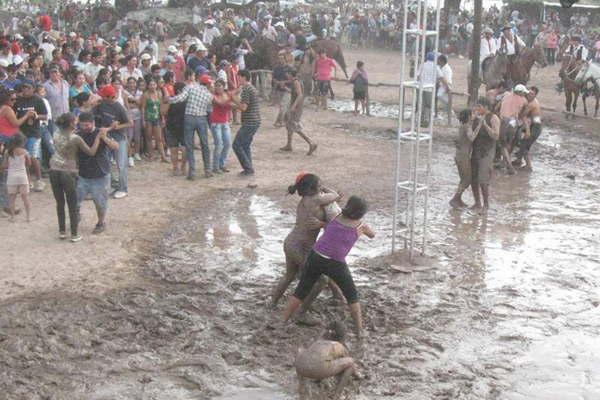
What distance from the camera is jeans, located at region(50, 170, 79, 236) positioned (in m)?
10.0

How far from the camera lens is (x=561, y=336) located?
821cm

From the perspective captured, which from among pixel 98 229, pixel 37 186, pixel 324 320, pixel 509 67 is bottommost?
pixel 324 320

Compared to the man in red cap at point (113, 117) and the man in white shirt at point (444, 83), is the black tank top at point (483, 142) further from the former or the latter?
the man in white shirt at point (444, 83)

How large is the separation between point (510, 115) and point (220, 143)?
17.1 feet

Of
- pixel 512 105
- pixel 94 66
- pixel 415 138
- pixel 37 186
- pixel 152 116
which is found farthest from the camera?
pixel 94 66

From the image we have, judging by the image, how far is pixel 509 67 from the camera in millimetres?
22531

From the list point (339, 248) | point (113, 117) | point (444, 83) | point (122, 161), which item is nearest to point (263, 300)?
point (339, 248)

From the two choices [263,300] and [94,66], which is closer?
[263,300]

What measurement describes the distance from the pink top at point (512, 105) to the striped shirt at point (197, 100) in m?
5.32

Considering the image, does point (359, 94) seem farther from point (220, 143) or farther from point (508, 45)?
point (220, 143)

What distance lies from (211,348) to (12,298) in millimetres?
2295

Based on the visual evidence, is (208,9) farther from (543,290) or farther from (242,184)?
(543,290)

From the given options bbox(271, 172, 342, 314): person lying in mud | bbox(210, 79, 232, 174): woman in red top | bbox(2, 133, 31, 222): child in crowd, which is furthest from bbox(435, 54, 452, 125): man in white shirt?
bbox(271, 172, 342, 314): person lying in mud

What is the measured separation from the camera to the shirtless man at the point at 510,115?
15070 mm
